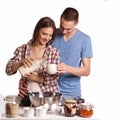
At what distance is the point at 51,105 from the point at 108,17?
6.37 feet

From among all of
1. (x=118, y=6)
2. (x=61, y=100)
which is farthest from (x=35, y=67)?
(x=118, y=6)

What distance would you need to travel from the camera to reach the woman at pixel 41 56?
2180 mm

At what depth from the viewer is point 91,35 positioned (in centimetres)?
376

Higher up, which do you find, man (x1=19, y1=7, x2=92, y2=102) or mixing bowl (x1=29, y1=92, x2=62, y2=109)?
man (x1=19, y1=7, x2=92, y2=102)

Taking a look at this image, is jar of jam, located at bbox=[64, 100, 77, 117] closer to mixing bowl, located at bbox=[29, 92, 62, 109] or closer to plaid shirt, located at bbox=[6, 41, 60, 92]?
mixing bowl, located at bbox=[29, 92, 62, 109]

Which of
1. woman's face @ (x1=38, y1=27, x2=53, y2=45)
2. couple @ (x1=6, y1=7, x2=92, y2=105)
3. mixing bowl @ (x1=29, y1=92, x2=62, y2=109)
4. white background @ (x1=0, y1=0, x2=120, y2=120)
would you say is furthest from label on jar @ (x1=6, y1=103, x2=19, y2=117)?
white background @ (x1=0, y1=0, x2=120, y2=120)

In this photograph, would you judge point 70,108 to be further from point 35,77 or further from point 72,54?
point 72,54

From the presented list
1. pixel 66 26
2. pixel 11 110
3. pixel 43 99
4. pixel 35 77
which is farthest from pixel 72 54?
A: pixel 11 110

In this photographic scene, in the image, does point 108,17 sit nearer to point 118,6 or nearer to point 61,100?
point 118,6

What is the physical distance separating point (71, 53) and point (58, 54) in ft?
0.73

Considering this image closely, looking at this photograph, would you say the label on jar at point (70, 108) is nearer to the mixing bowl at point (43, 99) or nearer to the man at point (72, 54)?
the mixing bowl at point (43, 99)

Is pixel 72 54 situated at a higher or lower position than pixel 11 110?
higher

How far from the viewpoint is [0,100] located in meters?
3.71

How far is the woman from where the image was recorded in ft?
7.15
